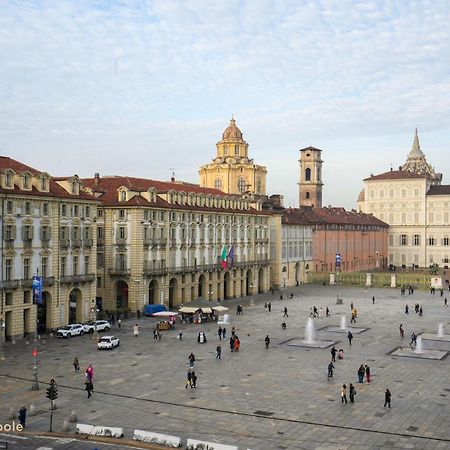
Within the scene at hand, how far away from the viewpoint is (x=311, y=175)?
178875 mm

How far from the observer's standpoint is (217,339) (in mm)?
62344

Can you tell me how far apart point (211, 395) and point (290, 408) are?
17.5 feet

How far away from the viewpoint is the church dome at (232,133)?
152375 mm

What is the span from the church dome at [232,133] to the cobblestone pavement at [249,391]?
89.6 metres

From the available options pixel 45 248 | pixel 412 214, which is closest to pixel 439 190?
pixel 412 214

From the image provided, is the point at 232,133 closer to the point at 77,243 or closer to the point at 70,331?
the point at 77,243

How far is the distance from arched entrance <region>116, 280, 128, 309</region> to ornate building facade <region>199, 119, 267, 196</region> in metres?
69.7

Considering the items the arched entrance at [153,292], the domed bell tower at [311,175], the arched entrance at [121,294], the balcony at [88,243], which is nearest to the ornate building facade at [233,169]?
the domed bell tower at [311,175]

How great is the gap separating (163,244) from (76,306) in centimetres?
1677

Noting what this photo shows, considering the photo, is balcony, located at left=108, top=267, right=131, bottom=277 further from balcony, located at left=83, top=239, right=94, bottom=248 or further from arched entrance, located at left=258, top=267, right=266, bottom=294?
arched entrance, located at left=258, top=267, right=266, bottom=294

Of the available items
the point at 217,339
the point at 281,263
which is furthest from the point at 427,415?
the point at 281,263

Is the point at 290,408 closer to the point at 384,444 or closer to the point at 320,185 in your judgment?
the point at 384,444

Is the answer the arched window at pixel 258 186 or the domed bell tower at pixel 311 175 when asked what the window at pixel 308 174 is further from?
the arched window at pixel 258 186

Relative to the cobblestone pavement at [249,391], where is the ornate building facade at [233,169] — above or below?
above
